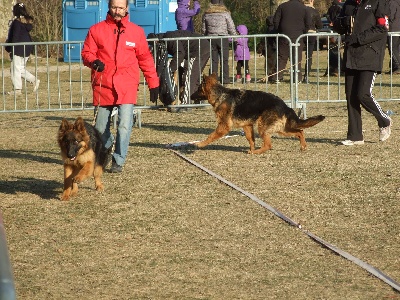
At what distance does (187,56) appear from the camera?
14836 millimetres

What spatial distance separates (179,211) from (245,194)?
2.76 feet

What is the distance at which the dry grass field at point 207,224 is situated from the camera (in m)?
5.52

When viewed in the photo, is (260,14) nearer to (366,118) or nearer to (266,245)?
(366,118)

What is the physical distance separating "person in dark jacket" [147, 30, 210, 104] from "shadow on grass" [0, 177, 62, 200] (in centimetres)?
544

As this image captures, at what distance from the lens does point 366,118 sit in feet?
46.1

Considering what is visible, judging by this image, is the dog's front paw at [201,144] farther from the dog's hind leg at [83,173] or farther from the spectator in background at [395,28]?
the spectator in background at [395,28]

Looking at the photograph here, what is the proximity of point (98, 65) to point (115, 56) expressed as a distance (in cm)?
37

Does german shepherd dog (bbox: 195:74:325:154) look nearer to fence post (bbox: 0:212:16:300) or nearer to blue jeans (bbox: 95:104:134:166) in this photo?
blue jeans (bbox: 95:104:134:166)

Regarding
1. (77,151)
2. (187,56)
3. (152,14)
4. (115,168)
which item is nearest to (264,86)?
(187,56)

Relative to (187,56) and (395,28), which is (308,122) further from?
(395,28)

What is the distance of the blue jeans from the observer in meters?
9.30

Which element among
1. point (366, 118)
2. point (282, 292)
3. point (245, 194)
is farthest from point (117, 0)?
point (366, 118)

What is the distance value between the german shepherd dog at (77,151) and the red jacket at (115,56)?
0.87 metres

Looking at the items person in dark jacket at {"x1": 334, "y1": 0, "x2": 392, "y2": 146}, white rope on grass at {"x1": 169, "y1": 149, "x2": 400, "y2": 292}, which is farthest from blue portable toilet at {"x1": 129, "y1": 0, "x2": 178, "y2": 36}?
white rope on grass at {"x1": 169, "y1": 149, "x2": 400, "y2": 292}
